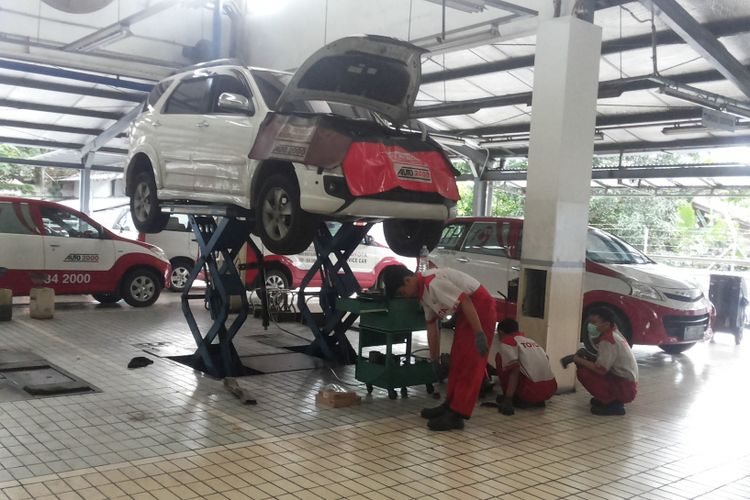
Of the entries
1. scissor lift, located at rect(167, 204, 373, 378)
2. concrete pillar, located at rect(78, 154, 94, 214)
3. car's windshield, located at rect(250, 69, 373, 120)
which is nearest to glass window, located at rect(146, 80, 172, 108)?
scissor lift, located at rect(167, 204, 373, 378)

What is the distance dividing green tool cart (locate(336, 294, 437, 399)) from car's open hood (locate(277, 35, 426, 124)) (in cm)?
167

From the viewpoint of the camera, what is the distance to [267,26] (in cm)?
1157

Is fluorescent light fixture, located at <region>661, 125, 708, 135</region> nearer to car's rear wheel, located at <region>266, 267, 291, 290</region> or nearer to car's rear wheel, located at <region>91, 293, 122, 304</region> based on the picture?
car's rear wheel, located at <region>266, 267, 291, 290</region>

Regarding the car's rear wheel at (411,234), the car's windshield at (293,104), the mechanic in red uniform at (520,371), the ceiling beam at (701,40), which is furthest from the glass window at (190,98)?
the ceiling beam at (701,40)

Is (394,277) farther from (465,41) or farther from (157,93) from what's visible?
(465,41)

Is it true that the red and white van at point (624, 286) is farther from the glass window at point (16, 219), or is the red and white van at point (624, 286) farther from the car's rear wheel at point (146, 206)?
the glass window at point (16, 219)

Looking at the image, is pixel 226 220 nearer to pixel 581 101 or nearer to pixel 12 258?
pixel 581 101

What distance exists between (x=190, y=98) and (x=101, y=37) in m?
3.27

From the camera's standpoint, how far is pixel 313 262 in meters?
12.4

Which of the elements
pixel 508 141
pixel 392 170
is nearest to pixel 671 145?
pixel 508 141

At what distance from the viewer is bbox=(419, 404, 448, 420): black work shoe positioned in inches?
204

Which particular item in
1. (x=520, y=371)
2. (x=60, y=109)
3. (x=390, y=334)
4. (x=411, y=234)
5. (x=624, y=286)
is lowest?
(x=520, y=371)

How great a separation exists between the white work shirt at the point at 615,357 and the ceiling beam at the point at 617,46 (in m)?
4.15

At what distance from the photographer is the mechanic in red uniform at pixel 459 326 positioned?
4973mm
